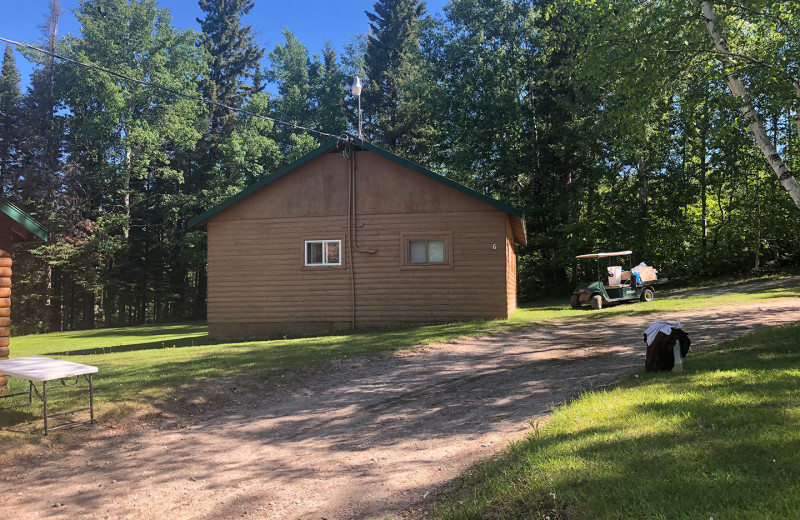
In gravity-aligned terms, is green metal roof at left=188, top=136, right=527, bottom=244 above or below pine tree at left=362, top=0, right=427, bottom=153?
below

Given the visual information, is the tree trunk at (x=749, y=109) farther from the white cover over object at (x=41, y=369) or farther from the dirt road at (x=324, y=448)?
the white cover over object at (x=41, y=369)

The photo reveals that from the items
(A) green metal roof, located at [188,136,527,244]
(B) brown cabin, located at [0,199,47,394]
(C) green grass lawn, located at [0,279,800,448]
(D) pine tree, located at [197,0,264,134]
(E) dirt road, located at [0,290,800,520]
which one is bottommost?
(E) dirt road, located at [0,290,800,520]

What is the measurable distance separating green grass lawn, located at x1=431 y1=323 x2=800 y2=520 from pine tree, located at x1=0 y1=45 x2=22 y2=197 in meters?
39.0

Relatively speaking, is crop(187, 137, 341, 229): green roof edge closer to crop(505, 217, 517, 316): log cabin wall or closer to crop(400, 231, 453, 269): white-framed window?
crop(400, 231, 453, 269): white-framed window

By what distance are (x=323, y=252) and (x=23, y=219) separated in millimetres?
9246

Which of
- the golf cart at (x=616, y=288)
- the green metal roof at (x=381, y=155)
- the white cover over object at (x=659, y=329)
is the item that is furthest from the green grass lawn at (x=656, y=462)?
the golf cart at (x=616, y=288)

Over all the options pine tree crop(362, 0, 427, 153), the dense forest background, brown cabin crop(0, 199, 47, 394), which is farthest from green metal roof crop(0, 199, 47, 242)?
pine tree crop(362, 0, 427, 153)

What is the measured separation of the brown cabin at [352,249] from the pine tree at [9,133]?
24.8 metres

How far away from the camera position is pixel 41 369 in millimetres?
6598

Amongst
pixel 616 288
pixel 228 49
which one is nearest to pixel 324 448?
pixel 616 288

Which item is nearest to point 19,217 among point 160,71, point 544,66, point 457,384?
point 457,384

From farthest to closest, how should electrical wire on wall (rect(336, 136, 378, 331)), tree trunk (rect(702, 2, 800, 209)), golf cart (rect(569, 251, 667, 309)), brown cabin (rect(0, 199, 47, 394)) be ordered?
golf cart (rect(569, 251, 667, 309)) < electrical wire on wall (rect(336, 136, 378, 331)) < tree trunk (rect(702, 2, 800, 209)) < brown cabin (rect(0, 199, 47, 394))

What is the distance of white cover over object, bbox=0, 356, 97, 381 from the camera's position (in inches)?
246

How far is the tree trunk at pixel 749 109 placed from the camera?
33.8 feet
